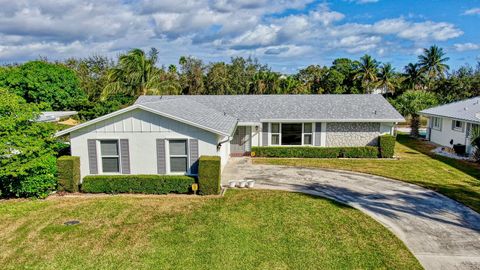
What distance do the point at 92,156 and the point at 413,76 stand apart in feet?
167

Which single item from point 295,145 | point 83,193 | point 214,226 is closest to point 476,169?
point 295,145

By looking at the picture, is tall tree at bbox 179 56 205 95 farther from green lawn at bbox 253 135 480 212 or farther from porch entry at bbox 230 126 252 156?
green lawn at bbox 253 135 480 212

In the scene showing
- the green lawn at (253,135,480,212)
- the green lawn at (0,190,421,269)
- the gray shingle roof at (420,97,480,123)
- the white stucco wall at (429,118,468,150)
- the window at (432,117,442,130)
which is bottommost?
the green lawn at (0,190,421,269)

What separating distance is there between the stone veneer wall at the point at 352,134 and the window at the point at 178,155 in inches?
462

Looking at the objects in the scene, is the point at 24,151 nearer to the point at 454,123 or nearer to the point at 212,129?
the point at 212,129

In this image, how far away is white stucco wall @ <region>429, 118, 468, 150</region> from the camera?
23.3 meters

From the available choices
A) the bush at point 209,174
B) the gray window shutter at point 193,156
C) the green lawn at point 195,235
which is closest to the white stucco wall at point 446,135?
the green lawn at point 195,235

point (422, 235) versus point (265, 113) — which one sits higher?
point (265, 113)

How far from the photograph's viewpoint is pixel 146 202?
1280 cm

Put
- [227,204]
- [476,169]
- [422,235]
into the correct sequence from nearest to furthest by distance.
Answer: [422,235], [227,204], [476,169]

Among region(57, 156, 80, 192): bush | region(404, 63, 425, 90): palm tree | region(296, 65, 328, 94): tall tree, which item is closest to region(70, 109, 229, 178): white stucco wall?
region(57, 156, 80, 192): bush

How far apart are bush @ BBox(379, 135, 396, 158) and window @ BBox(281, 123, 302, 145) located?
5.31 meters

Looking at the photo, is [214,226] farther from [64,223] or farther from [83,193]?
[83,193]

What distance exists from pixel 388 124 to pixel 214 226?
16555 millimetres
